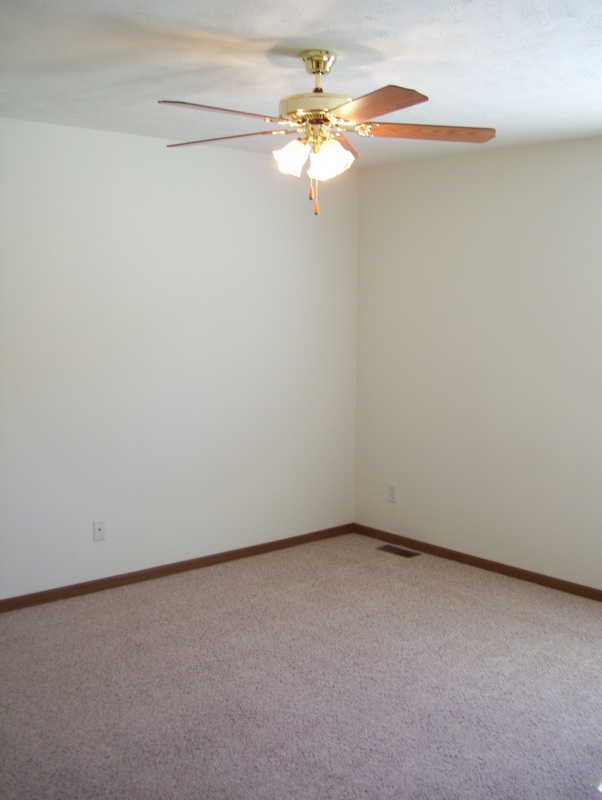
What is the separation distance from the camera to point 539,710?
293 cm

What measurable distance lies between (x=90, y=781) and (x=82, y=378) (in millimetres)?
2117

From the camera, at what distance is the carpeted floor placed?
249 centimetres

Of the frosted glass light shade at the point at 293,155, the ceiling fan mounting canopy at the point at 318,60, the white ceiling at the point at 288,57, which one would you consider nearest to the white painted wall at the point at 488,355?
the white ceiling at the point at 288,57

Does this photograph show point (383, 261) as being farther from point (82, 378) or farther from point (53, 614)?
point (53, 614)

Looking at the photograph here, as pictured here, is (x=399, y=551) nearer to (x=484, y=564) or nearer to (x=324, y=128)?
(x=484, y=564)

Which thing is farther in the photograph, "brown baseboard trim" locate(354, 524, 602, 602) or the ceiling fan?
"brown baseboard trim" locate(354, 524, 602, 602)

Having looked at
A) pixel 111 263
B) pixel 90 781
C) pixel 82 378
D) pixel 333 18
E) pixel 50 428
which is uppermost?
pixel 333 18

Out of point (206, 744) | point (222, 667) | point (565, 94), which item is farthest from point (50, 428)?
point (565, 94)

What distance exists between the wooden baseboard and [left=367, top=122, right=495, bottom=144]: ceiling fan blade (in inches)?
99.7

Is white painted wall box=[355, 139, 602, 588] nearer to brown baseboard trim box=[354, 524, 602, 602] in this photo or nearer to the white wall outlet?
brown baseboard trim box=[354, 524, 602, 602]

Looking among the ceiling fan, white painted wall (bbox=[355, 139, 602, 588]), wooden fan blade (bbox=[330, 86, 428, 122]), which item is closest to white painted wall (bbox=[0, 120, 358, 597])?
white painted wall (bbox=[355, 139, 602, 588])

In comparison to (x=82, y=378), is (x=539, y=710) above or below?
below

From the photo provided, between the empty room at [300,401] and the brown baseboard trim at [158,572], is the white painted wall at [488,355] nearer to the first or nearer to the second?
the empty room at [300,401]

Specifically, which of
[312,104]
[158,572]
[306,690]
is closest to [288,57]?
[312,104]
